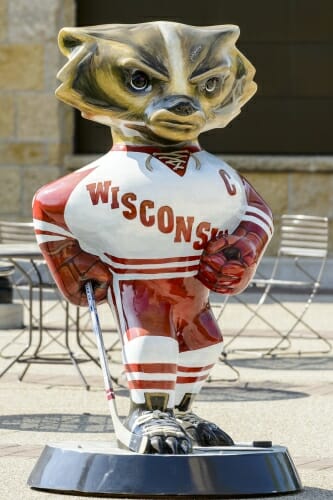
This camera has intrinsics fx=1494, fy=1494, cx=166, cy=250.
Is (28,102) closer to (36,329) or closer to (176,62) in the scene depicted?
(36,329)

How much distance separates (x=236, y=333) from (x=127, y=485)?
227 inches

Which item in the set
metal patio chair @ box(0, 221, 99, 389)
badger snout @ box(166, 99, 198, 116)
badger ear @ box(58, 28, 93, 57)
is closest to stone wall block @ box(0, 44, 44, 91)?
metal patio chair @ box(0, 221, 99, 389)

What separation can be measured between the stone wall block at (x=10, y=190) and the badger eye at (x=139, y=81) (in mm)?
9257

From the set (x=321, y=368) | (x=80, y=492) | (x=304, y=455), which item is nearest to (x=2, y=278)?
(x=321, y=368)

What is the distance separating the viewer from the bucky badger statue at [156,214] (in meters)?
5.60

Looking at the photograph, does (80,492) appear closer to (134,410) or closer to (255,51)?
(134,410)

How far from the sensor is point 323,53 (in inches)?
593

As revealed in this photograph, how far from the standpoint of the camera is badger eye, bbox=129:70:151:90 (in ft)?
18.6

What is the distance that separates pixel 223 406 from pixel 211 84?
2.41 m

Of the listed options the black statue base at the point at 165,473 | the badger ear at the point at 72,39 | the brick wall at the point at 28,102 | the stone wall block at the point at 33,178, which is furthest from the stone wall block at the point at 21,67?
the black statue base at the point at 165,473

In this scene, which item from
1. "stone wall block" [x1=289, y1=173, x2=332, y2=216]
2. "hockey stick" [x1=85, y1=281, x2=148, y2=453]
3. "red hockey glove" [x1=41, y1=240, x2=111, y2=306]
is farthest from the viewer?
"stone wall block" [x1=289, y1=173, x2=332, y2=216]

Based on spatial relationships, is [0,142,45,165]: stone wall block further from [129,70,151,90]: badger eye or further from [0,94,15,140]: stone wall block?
[129,70,151,90]: badger eye

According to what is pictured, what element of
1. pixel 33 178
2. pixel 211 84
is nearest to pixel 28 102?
pixel 33 178

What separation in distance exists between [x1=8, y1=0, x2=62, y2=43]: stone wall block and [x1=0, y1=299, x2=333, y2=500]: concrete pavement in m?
4.83
